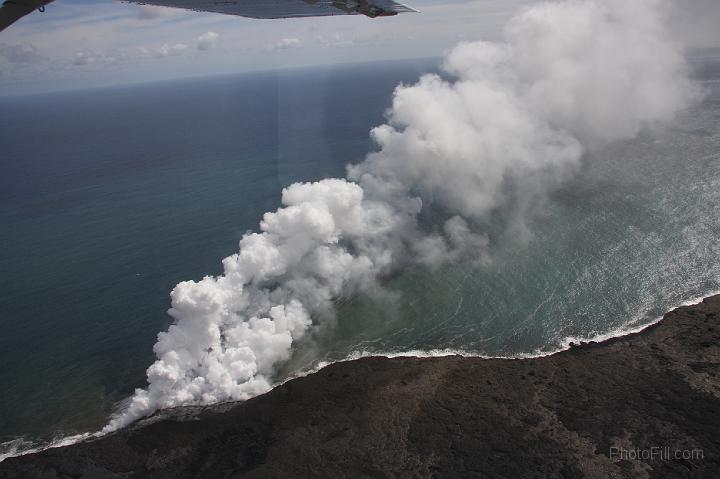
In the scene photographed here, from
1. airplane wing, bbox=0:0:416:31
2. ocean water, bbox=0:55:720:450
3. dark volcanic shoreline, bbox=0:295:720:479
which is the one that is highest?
airplane wing, bbox=0:0:416:31

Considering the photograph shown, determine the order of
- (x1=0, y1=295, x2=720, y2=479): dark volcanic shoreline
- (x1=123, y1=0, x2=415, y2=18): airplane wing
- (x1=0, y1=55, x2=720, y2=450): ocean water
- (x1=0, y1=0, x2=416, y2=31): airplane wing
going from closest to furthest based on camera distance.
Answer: (x1=0, y1=0, x2=416, y2=31): airplane wing, (x1=123, y1=0, x2=415, y2=18): airplane wing, (x1=0, y1=295, x2=720, y2=479): dark volcanic shoreline, (x1=0, y1=55, x2=720, y2=450): ocean water

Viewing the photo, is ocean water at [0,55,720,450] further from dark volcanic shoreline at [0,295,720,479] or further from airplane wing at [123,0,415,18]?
airplane wing at [123,0,415,18]

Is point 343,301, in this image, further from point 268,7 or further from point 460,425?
point 268,7

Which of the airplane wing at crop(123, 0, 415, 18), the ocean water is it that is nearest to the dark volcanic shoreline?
the ocean water

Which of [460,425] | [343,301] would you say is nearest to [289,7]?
[460,425]

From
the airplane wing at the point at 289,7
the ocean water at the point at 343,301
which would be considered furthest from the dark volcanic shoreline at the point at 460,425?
the airplane wing at the point at 289,7

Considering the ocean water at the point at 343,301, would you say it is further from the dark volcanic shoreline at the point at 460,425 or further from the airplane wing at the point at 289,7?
the airplane wing at the point at 289,7

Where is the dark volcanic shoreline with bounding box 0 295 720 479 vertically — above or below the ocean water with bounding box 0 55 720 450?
below
